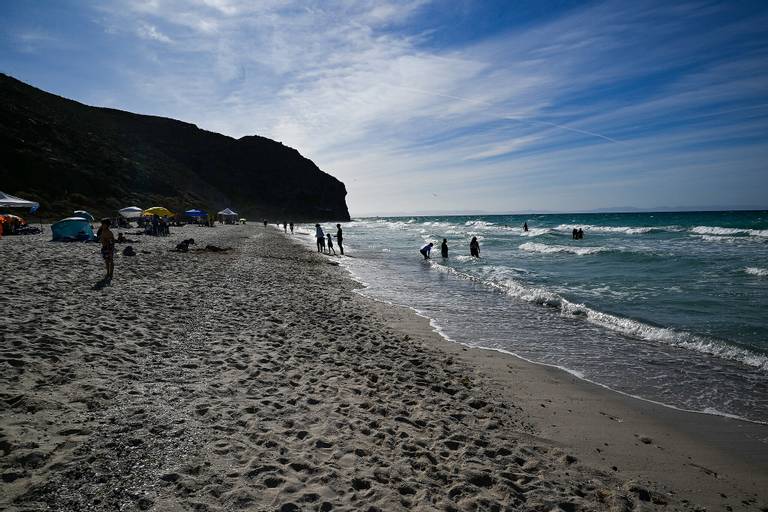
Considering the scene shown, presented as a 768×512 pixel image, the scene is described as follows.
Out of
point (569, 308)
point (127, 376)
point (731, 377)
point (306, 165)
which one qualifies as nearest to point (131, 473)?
point (127, 376)

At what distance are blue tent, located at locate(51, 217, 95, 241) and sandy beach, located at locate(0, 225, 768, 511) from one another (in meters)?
15.3

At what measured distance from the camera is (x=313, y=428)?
15.0 feet

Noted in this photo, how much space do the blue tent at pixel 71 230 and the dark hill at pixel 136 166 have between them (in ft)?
79.6

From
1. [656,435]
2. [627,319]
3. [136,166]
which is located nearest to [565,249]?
[627,319]

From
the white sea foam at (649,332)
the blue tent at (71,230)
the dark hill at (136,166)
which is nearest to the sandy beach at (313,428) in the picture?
the white sea foam at (649,332)

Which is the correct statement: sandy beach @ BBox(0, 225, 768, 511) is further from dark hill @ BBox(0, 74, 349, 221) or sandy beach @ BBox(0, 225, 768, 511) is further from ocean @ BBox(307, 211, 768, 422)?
dark hill @ BBox(0, 74, 349, 221)

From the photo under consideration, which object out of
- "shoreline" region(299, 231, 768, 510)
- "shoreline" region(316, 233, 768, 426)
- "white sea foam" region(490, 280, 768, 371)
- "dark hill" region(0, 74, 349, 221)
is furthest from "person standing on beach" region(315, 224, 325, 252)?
"dark hill" region(0, 74, 349, 221)

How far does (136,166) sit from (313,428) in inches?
2996

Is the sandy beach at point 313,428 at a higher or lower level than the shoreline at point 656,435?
higher

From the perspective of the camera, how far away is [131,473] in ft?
11.2

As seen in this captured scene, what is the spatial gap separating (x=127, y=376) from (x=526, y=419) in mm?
5589

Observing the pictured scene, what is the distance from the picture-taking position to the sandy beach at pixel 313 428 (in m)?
3.43

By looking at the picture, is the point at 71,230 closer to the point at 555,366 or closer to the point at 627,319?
the point at 555,366

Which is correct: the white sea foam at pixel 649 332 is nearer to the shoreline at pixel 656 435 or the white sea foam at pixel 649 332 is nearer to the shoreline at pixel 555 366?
the shoreline at pixel 555 366
